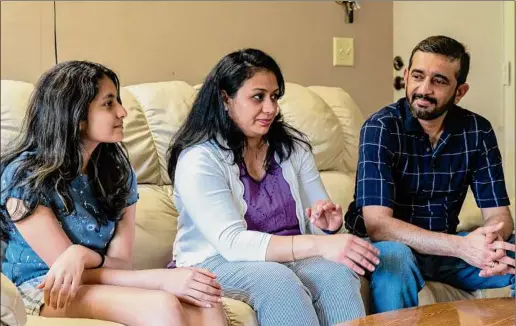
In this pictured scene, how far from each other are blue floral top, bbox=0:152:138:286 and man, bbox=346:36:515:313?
29.5 inches

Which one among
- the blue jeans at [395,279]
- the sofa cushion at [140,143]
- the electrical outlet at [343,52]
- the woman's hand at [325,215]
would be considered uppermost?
the electrical outlet at [343,52]

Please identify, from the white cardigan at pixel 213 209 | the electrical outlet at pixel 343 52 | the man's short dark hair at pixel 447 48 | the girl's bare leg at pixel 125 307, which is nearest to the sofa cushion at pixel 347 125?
the electrical outlet at pixel 343 52

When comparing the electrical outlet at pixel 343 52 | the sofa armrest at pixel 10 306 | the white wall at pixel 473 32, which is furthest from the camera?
the white wall at pixel 473 32

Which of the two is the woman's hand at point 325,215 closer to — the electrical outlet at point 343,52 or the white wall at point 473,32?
the electrical outlet at point 343,52

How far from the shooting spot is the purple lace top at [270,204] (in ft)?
6.42

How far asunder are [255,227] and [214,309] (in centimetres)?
41

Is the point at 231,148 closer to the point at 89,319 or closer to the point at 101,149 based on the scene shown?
the point at 101,149

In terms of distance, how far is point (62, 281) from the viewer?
152 cm

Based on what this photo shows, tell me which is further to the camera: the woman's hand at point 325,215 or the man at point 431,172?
the man at point 431,172

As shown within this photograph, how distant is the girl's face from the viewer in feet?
5.66

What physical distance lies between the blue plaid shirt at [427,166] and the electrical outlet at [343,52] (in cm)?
88

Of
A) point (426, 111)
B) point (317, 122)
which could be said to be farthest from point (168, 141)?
point (426, 111)

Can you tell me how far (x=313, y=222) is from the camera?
194 centimetres

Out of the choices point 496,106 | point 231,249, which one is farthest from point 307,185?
point 496,106
